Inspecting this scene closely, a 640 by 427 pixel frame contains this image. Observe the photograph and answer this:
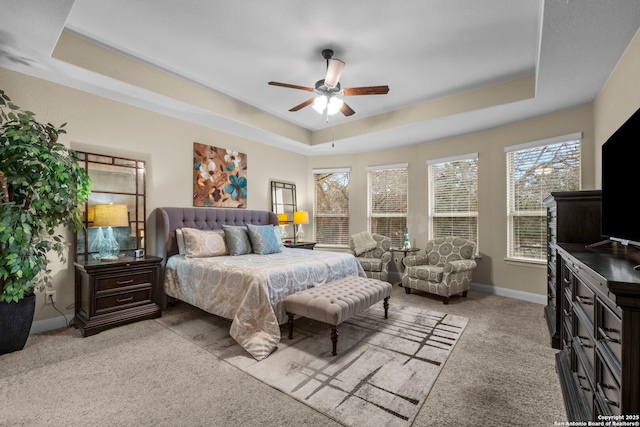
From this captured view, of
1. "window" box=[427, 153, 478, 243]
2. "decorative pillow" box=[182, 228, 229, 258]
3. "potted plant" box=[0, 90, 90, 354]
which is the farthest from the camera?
"window" box=[427, 153, 478, 243]

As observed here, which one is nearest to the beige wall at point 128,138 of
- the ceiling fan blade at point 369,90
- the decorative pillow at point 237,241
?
the decorative pillow at point 237,241

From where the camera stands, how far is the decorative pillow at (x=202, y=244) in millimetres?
3689

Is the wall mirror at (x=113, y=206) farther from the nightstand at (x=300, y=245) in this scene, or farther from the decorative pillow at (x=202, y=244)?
the nightstand at (x=300, y=245)

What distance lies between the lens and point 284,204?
5859 mm

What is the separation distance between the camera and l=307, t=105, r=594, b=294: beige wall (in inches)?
150

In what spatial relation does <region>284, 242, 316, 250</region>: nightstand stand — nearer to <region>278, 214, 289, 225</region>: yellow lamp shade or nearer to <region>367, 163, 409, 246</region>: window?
<region>278, 214, 289, 225</region>: yellow lamp shade

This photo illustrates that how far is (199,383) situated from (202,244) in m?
1.97

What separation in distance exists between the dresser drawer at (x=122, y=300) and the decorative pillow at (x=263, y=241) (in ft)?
4.55

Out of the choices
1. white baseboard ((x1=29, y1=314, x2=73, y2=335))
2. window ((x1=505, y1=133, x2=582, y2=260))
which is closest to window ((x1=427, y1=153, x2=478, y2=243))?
window ((x1=505, y1=133, x2=582, y2=260))

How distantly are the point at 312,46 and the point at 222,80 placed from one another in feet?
4.67

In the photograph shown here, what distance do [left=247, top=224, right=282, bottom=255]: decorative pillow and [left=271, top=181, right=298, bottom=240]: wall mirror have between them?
4.36 ft

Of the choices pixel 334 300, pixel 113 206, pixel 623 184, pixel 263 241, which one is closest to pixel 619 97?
pixel 623 184

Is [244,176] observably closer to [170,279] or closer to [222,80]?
[222,80]

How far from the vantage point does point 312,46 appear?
9.73ft
